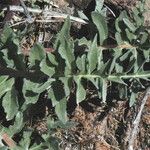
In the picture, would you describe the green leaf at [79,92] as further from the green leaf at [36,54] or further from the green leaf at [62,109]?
the green leaf at [36,54]

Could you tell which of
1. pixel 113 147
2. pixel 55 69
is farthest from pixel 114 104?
pixel 55 69

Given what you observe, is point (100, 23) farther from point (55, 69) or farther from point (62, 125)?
point (62, 125)

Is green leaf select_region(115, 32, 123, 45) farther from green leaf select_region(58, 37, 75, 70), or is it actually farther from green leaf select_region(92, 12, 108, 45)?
green leaf select_region(58, 37, 75, 70)

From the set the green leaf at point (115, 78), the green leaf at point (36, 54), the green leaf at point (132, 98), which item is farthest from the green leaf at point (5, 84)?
the green leaf at point (132, 98)

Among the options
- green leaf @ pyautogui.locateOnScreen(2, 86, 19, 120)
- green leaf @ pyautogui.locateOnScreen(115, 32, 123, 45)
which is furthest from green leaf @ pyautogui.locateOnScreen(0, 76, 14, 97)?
green leaf @ pyautogui.locateOnScreen(115, 32, 123, 45)

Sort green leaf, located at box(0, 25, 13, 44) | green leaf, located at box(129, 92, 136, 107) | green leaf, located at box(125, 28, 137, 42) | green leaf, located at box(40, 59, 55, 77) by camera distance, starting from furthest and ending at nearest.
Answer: green leaf, located at box(129, 92, 136, 107)
green leaf, located at box(125, 28, 137, 42)
green leaf, located at box(0, 25, 13, 44)
green leaf, located at box(40, 59, 55, 77)
